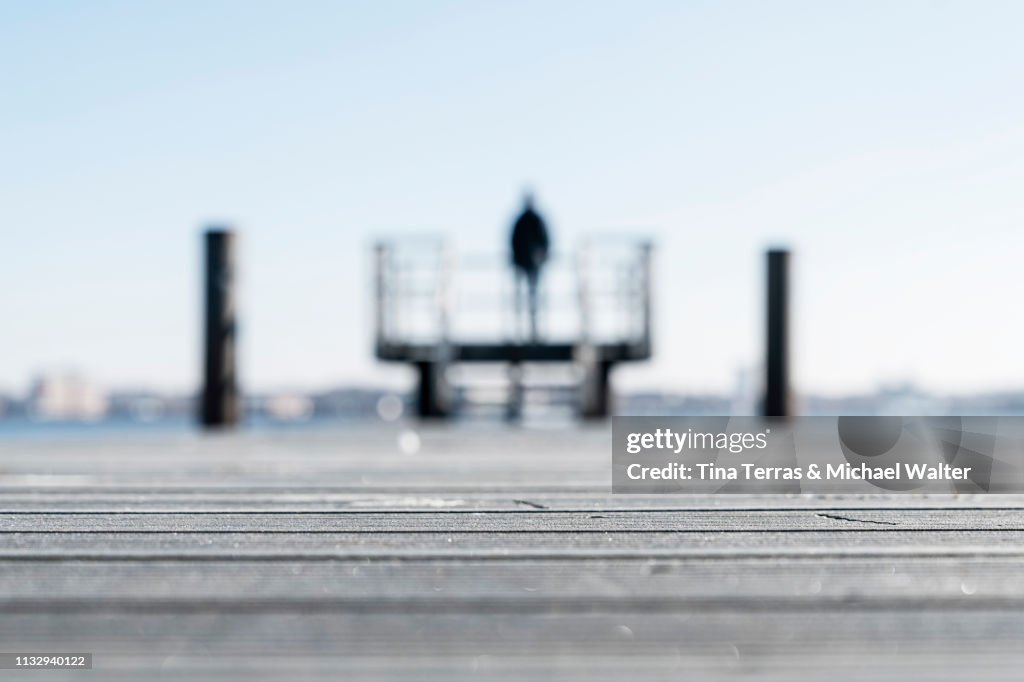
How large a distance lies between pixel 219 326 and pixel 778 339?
288 inches

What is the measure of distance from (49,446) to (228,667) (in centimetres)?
954

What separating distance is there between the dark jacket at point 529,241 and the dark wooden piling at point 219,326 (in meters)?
5.19

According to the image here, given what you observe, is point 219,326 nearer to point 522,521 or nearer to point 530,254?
point 530,254

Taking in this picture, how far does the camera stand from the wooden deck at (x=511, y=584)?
2.57 metres

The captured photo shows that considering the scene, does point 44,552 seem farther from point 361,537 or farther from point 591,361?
point 591,361

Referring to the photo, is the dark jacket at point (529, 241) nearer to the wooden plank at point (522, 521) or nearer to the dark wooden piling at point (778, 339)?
the dark wooden piling at point (778, 339)

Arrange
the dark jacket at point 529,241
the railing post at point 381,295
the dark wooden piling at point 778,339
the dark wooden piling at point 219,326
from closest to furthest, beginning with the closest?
the dark wooden piling at point 219,326 → the dark wooden piling at point 778,339 → the railing post at point 381,295 → the dark jacket at point 529,241

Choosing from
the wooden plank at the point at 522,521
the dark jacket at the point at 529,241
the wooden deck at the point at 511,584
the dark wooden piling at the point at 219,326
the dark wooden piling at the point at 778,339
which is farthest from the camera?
the dark jacket at the point at 529,241

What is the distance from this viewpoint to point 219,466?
8281 mm

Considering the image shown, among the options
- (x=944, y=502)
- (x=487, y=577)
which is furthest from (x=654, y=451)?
(x=487, y=577)

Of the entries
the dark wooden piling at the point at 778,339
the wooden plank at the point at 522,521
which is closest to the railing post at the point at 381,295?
the dark wooden piling at the point at 778,339

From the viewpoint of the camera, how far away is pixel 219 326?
13273 mm

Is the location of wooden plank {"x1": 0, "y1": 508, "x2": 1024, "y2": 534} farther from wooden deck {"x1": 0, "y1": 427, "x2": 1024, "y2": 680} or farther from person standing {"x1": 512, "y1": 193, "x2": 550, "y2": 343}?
person standing {"x1": 512, "y1": 193, "x2": 550, "y2": 343}

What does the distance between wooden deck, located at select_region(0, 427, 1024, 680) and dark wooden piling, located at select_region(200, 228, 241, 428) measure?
6.96m
